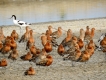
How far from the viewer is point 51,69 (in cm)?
1177

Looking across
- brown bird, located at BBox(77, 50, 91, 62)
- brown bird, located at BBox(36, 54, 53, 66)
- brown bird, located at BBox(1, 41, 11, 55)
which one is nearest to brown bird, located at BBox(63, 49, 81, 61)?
brown bird, located at BBox(77, 50, 91, 62)

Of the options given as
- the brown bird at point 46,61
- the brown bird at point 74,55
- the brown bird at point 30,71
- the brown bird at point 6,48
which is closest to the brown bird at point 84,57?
the brown bird at point 74,55

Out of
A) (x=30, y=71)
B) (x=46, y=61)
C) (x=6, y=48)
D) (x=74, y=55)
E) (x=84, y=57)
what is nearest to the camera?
(x=30, y=71)

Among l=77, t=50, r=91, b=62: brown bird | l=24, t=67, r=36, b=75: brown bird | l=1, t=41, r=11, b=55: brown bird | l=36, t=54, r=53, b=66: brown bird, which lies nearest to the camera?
l=24, t=67, r=36, b=75: brown bird

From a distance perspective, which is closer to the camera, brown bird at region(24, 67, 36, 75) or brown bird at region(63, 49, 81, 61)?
brown bird at region(24, 67, 36, 75)

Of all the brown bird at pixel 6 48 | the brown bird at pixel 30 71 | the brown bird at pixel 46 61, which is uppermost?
the brown bird at pixel 6 48

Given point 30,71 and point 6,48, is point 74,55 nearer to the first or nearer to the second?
point 30,71

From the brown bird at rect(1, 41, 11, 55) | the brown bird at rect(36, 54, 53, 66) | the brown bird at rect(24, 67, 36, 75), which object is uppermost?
the brown bird at rect(1, 41, 11, 55)

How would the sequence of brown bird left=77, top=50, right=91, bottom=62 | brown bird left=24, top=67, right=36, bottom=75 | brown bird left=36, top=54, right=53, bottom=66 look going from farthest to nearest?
brown bird left=77, top=50, right=91, bottom=62
brown bird left=36, top=54, right=53, bottom=66
brown bird left=24, top=67, right=36, bottom=75

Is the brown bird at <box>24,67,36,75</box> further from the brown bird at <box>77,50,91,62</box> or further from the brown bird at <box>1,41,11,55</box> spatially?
the brown bird at <box>1,41,11,55</box>

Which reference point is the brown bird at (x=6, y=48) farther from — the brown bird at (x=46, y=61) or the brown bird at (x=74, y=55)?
the brown bird at (x=74, y=55)

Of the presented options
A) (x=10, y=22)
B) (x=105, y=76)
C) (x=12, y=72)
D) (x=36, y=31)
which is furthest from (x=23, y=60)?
(x=10, y=22)

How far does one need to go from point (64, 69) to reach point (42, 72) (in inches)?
28.9

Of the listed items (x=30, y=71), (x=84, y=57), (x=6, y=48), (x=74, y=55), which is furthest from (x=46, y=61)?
(x=6, y=48)
